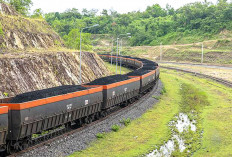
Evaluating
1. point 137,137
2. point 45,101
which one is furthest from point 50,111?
point 137,137

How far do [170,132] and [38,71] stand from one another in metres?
18.6

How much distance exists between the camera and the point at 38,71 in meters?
37.2

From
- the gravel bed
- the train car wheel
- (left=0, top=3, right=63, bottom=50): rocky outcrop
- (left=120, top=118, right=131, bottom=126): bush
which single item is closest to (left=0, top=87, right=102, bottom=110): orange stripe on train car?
the train car wheel

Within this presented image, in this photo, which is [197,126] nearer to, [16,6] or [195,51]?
[16,6]

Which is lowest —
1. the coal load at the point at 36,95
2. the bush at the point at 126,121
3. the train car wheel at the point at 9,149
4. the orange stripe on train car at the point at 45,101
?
the bush at the point at 126,121

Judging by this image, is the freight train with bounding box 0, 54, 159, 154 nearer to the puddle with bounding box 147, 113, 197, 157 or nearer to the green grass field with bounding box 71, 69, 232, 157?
the green grass field with bounding box 71, 69, 232, 157

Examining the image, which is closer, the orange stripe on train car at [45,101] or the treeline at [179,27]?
the orange stripe on train car at [45,101]

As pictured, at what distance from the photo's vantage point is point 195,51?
10538cm

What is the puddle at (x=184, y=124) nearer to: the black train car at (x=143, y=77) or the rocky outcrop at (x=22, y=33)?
the black train car at (x=143, y=77)

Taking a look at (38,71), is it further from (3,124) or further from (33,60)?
(3,124)

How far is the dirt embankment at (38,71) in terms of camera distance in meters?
31.8

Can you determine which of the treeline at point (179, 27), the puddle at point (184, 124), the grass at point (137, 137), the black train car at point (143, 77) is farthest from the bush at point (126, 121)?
the treeline at point (179, 27)

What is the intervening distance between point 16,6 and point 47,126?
145 feet

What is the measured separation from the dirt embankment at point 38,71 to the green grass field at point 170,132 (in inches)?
497
